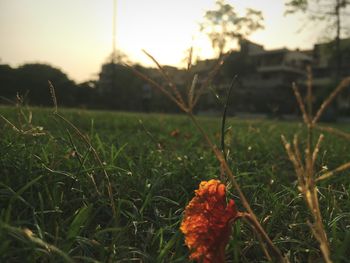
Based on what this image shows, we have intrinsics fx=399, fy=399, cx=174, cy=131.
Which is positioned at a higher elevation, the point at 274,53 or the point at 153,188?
the point at 274,53

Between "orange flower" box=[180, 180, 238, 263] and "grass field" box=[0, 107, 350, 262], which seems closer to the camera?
"orange flower" box=[180, 180, 238, 263]

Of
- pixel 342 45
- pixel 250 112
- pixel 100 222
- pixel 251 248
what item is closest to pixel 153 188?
pixel 100 222

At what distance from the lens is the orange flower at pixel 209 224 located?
77 centimetres

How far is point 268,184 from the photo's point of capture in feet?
6.31

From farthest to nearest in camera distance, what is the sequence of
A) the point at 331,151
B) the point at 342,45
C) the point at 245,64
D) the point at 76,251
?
the point at 245,64
the point at 342,45
the point at 331,151
the point at 76,251

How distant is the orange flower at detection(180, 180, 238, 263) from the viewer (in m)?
0.77

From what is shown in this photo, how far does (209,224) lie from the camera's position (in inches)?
31.0

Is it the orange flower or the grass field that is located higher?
the orange flower

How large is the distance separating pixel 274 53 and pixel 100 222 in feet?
179

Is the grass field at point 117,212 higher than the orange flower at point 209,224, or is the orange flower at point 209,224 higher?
the orange flower at point 209,224

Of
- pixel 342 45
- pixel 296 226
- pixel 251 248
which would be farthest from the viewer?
pixel 342 45

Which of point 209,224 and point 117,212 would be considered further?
point 117,212

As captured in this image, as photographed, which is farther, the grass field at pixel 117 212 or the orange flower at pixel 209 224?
the grass field at pixel 117 212

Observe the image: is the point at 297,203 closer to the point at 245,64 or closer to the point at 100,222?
the point at 100,222
